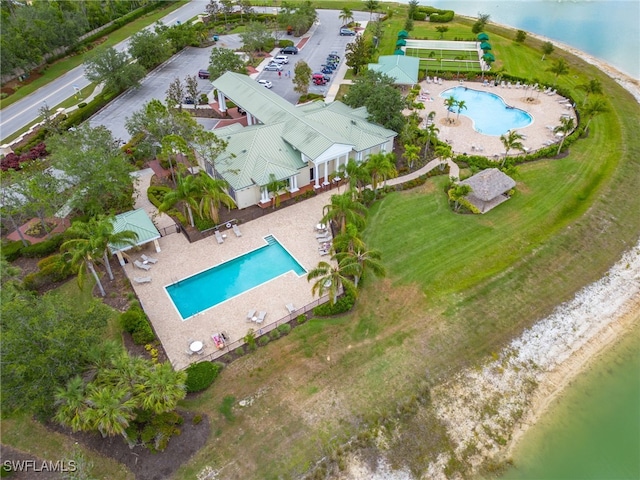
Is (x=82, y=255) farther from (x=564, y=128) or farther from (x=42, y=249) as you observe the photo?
(x=564, y=128)

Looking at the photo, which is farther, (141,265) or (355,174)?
(355,174)

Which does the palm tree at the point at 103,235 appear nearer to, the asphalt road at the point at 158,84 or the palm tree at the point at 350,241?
the palm tree at the point at 350,241

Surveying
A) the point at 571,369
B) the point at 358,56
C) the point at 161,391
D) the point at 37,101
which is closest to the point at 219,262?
the point at 161,391

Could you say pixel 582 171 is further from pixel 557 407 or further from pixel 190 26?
pixel 190 26

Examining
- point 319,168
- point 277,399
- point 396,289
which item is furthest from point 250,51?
point 277,399

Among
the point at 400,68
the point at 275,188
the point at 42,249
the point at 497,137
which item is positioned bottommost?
the point at 497,137

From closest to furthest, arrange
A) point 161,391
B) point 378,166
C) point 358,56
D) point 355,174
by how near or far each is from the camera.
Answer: point 161,391
point 355,174
point 378,166
point 358,56

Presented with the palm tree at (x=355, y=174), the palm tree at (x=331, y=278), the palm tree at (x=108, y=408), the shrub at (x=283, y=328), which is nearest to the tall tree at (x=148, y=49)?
the palm tree at (x=355, y=174)
